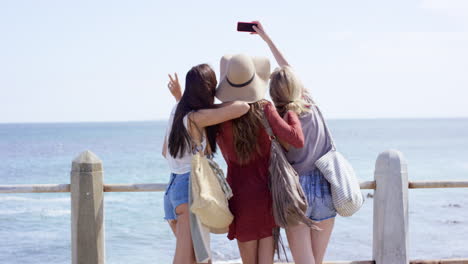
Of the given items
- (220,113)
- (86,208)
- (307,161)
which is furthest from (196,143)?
(86,208)

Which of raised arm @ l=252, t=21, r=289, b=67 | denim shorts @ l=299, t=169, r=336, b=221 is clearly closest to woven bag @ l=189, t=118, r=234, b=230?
denim shorts @ l=299, t=169, r=336, b=221

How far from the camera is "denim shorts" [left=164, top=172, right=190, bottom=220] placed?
3623 mm

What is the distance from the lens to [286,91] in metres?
3.62

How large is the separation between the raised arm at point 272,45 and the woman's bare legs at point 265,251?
1215 mm

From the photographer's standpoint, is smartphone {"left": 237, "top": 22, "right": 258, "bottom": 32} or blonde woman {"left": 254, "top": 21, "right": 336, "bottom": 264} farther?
smartphone {"left": 237, "top": 22, "right": 258, "bottom": 32}

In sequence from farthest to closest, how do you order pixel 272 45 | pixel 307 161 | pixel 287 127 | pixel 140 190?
1. pixel 140 190
2. pixel 272 45
3. pixel 307 161
4. pixel 287 127

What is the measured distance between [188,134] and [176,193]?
1.28 ft

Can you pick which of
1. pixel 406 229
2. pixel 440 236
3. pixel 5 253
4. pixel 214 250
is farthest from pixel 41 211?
pixel 406 229

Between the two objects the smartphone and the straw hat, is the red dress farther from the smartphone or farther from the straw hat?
the smartphone

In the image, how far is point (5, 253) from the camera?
43.7ft

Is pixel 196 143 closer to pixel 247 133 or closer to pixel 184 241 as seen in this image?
pixel 247 133

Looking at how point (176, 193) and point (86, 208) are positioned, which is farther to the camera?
point (86, 208)

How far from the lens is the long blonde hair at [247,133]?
11.7 feet

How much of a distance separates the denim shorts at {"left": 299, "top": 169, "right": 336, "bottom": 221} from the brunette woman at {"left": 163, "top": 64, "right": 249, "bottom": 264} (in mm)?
662
